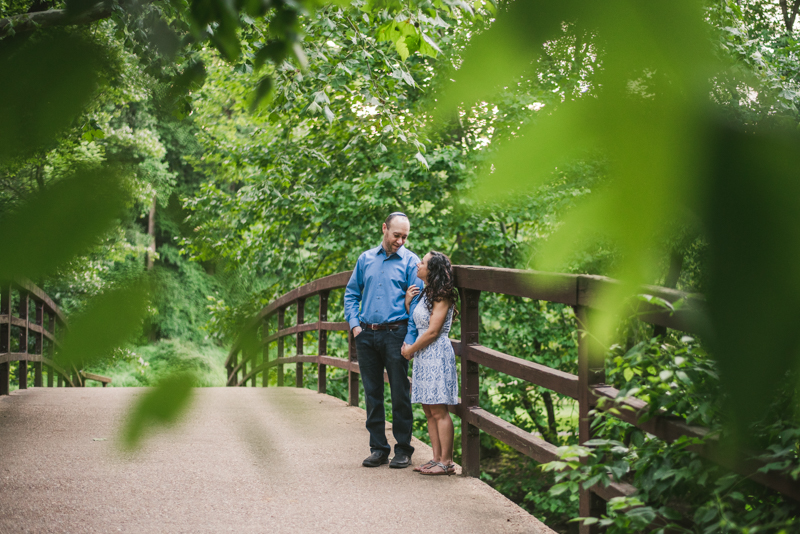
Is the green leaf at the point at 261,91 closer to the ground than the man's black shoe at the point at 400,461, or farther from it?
farther from it

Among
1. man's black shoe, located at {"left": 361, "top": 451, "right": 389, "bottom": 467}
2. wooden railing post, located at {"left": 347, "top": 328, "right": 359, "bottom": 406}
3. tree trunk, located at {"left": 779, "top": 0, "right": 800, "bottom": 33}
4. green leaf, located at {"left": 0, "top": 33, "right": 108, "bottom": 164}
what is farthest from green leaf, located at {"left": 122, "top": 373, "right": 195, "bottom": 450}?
wooden railing post, located at {"left": 347, "top": 328, "right": 359, "bottom": 406}

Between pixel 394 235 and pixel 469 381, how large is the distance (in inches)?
33.2

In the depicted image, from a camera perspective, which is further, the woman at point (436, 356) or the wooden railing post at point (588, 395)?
the woman at point (436, 356)

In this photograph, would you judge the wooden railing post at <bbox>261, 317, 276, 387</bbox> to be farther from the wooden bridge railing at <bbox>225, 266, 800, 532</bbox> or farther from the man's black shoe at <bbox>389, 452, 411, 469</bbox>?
the man's black shoe at <bbox>389, 452, 411, 469</bbox>

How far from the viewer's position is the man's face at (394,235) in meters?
3.23

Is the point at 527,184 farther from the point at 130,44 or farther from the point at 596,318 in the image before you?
the point at 130,44

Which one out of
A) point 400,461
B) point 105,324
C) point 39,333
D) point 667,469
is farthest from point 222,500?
point 105,324

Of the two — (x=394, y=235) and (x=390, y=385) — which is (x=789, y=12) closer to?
(x=394, y=235)

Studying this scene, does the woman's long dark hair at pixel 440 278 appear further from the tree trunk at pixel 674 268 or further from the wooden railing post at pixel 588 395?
the tree trunk at pixel 674 268

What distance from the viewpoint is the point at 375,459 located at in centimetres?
342

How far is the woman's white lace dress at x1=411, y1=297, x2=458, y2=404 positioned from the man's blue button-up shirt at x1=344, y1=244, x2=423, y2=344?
106mm

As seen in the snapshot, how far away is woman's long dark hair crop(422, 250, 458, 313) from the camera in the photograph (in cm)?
320

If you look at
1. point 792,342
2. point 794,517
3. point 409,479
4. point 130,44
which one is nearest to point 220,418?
point 130,44

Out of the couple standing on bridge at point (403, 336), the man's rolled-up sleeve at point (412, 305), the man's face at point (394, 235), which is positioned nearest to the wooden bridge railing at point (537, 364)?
the couple standing on bridge at point (403, 336)
